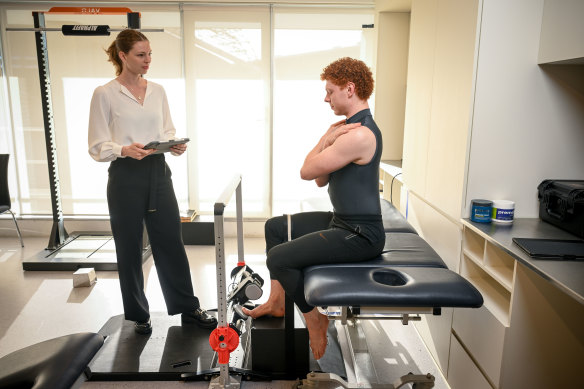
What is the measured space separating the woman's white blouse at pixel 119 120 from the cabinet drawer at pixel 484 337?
1.73 m

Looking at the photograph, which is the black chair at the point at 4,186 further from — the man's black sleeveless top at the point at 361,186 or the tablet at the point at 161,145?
the man's black sleeveless top at the point at 361,186

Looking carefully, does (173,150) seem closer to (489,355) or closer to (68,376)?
(68,376)

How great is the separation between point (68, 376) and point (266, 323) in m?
1.24

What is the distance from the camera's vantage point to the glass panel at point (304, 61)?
414cm

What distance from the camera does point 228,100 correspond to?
4242 mm

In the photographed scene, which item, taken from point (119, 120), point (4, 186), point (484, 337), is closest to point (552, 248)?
point (484, 337)

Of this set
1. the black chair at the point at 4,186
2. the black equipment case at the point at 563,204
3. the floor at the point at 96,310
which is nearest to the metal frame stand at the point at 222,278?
the floor at the point at 96,310

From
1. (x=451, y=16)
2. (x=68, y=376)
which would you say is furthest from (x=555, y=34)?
(x=68, y=376)

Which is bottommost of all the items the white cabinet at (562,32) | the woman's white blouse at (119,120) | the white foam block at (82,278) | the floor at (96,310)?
the floor at (96,310)

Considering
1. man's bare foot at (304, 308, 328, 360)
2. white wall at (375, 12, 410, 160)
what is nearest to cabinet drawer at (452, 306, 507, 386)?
man's bare foot at (304, 308, 328, 360)

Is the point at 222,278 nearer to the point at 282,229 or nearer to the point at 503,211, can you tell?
the point at 282,229

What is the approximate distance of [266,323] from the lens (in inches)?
81.0

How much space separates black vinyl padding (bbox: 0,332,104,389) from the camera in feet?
2.88

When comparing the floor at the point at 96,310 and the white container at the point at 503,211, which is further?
the floor at the point at 96,310
